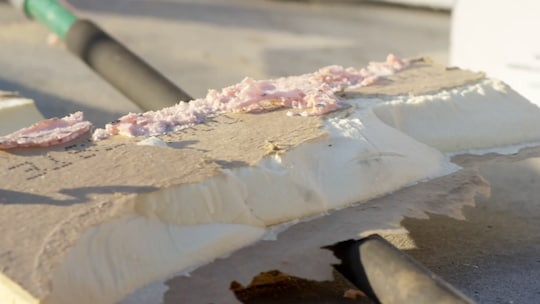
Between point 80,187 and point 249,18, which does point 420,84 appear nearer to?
point 80,187

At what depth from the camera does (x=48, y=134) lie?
1077 millimetres

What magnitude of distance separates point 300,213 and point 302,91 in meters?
0.26

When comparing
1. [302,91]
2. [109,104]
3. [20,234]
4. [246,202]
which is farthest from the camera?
[109,104]

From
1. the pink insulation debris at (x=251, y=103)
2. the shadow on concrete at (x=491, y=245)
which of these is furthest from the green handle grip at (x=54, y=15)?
the shadow on concrete at (x=491, y=245)

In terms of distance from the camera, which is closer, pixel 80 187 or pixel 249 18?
pixel 80 187

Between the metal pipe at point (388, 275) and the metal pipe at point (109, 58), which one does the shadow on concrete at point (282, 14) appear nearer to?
the metal pipe at point (109, 58)

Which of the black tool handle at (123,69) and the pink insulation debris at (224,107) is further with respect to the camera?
the black tool handle at (123,69)

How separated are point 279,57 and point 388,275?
1.58 metres

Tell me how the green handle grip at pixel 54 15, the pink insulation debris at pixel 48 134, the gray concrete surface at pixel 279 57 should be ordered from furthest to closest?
the green handle grip at pixel 54 15 < the gray concrete surface at pixel 279 57 < the pink insulation debris at pixel 48 134

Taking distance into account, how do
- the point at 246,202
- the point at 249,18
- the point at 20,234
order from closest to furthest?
the point at 20,234, the point at 246,202, the point at 249,18

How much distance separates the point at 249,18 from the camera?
2848 mm

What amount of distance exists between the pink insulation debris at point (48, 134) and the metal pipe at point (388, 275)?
1.16ft

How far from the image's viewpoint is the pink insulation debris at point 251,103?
3.65 feet

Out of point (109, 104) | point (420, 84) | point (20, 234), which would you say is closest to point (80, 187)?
point (20, 234)
